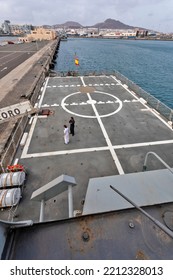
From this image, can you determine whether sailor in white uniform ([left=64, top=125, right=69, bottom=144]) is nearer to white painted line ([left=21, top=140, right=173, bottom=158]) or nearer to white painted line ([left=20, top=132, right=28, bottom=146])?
white painted line ([left=21, top=140, right=173, bottom=158])

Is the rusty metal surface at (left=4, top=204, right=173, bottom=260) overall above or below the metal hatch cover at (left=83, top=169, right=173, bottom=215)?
below

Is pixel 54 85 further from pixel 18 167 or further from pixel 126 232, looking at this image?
pixel 126 232

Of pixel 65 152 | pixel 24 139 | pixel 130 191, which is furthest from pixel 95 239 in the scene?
pixel 24 139

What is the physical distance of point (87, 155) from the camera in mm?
11875

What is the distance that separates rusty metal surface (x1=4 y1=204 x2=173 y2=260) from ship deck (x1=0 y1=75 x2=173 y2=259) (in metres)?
0.02

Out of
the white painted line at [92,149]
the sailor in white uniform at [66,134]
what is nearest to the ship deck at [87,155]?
the white painted line at [92,149]

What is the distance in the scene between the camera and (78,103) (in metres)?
20.0

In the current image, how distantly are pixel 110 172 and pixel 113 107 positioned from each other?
427 inches

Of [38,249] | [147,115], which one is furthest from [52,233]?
[147,115]

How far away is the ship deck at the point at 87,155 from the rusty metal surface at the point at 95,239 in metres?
0.02

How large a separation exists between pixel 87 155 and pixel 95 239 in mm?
8363

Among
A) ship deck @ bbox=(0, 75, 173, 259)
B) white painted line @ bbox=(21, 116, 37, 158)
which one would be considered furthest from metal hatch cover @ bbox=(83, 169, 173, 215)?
white painted line @ bbox=(21, 116, 37, 158)

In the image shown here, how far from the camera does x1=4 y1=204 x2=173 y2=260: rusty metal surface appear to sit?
3334 mm

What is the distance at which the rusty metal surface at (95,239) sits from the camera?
3.33 meters
